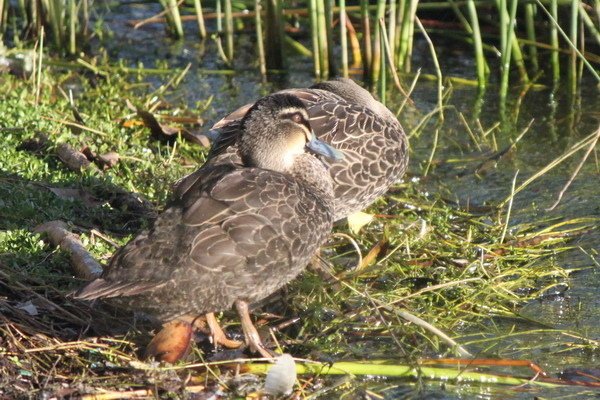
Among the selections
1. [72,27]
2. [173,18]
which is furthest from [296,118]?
[173,18]

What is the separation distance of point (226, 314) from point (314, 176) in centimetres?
87

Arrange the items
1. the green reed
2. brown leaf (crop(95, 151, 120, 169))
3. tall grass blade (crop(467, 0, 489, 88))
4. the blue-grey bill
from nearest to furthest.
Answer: the blue-grey bill
brown leaf (crop(95, 151, 120, 169))
tall grass blade (crop(467, 0, 489, 88))
the green reed

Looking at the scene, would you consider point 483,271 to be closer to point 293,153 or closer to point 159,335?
point 293,153

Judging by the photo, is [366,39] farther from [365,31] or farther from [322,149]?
[322,149]

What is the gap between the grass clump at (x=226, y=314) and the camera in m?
4.62

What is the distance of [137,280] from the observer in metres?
4.57

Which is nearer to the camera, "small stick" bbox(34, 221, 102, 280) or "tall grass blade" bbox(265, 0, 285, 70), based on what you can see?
"small stick" bbox(34, 221, 102, 280)

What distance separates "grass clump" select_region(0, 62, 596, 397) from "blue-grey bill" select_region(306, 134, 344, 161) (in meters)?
0.53

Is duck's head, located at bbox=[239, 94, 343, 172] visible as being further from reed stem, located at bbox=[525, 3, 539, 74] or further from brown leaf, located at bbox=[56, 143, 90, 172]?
reed stem, located at bbox=[525, 3, 539, 74]

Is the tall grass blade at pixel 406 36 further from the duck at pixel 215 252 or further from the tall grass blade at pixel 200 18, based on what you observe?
the duck at pixel 215 252

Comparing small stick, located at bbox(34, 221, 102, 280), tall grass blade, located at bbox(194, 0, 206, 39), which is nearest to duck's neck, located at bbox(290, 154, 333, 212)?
small stick, located at bbox(34, 221, 102, 280)

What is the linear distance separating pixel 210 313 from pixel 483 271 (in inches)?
66.2

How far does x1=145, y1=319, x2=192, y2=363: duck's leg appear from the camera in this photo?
464cm

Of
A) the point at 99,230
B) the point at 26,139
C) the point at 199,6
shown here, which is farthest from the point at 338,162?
the point at 199,6
